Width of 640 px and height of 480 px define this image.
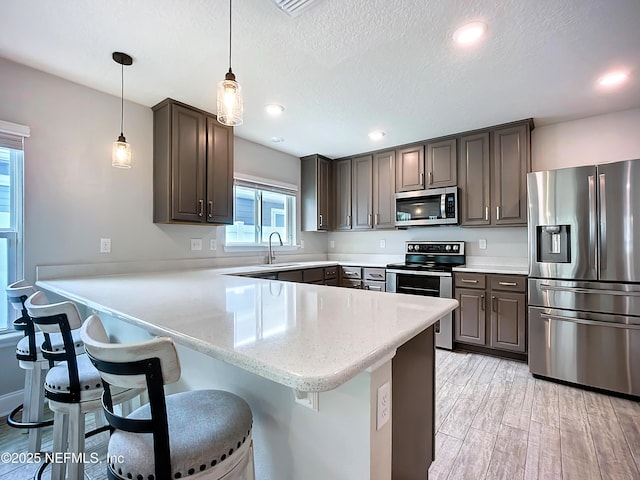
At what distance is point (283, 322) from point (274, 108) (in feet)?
Answer: 7.96

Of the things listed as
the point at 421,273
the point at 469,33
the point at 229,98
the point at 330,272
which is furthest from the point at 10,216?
the point at 421,273

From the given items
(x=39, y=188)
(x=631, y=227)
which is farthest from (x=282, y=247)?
(x=631, y=227)

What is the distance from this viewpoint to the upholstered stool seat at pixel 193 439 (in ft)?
2.54

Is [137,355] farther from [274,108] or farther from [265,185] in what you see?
[265,185]

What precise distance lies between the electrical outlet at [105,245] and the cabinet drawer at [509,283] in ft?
11.9

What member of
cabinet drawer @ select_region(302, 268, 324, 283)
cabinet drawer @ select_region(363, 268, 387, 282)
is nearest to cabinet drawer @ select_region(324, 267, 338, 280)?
cabinet drawer @ select_region(302, 268, 324, 283)

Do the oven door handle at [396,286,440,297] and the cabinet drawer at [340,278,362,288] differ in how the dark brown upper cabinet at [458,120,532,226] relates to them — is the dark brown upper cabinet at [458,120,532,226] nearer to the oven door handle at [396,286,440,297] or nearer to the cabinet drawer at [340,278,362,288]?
the oven door handle at [396,286,440,297]

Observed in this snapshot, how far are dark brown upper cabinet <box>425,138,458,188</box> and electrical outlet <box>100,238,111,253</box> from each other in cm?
344

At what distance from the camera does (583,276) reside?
8.27 ft

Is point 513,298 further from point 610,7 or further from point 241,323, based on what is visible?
point 241,323

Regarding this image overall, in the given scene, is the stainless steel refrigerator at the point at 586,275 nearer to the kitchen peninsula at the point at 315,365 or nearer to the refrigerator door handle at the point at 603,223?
the refrigerator door handle at the point at 603,223

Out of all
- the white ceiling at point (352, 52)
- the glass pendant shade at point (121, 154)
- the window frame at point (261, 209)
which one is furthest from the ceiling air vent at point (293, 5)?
the window frame at point (261, 209)

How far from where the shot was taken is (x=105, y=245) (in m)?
2.62

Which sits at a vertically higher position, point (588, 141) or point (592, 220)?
point (588, 141)
